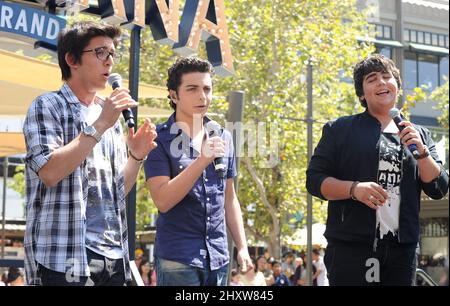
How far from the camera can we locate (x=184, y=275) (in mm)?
3676

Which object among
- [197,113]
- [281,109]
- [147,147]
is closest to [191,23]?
[197,113]

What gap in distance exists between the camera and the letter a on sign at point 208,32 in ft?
28.2

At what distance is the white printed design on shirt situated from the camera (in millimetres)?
3781

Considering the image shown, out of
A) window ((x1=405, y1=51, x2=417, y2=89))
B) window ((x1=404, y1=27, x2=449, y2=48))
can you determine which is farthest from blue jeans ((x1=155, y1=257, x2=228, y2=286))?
window ((x1=405, y1=51, x2=417, y2=89))

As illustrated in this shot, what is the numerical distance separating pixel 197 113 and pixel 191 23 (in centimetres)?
482

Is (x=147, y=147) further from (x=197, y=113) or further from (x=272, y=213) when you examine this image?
(x=272, y=213)

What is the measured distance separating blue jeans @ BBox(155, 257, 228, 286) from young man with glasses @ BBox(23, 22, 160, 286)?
1.59 ft

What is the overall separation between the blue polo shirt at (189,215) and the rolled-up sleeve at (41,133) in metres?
0.79

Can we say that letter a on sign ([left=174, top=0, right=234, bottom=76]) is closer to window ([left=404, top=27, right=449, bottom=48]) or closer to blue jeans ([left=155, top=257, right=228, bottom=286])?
blue jeans ([left=155, top=257, right=228, bottom=286])

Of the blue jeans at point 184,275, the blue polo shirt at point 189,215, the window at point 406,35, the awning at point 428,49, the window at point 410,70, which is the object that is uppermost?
the window at point 406,35

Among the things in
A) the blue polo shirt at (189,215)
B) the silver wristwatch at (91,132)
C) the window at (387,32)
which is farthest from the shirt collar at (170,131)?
the window at (387,32)

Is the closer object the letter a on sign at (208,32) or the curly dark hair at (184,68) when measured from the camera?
the curly dark hair at (184,68)

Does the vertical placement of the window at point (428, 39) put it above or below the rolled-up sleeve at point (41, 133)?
above

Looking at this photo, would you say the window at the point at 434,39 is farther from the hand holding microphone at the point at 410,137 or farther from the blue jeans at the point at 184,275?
the blue jeans at the point at 184,275
